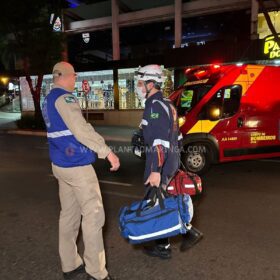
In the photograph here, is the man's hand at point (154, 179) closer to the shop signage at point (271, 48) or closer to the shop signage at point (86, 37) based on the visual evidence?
the shop signage at point (271, 48)

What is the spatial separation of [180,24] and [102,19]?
498cm

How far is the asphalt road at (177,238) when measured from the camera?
3.44m

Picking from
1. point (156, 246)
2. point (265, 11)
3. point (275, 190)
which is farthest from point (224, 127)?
point (265, 11)

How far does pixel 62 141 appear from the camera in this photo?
2.95 metres

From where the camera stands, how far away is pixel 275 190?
6.16 meters

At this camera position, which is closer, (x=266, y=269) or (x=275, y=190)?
(x=266, y=269)

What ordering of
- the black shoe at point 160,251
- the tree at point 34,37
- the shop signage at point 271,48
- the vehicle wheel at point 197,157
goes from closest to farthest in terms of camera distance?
the black shoe at point 160,251, the vehicle wheel at point 197,157, the shop signage at point 271,48, the tree at point 34,37

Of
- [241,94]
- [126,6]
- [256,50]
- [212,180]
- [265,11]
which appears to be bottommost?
[212,180]

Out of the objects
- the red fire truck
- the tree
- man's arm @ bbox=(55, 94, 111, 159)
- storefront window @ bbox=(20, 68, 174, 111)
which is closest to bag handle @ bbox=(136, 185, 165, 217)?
man's arm @ bbox=(55, 94, 111, 159)

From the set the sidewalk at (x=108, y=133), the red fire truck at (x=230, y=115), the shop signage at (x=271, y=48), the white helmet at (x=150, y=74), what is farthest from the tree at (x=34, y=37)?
the white helmet at (x=150, y=74)

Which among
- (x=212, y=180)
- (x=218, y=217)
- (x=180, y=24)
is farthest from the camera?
(x=180, y=24)

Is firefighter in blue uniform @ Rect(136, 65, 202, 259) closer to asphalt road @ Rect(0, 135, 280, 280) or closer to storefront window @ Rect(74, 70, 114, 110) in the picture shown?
asphalt road @ Rect(0, 135, 280, 280)

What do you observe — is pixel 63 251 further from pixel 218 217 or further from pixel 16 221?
pixel 218 217

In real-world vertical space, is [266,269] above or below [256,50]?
below
